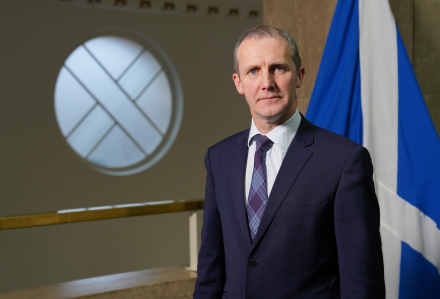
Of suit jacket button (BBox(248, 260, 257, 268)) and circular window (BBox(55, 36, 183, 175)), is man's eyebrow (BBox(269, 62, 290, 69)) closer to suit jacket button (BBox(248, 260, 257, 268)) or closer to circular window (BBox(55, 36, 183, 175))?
suit jacket button (BBox(248, 260, 257, 268))

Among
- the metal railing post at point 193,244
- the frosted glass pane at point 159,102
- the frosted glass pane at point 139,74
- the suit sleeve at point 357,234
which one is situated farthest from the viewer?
the frosted glass pane at point 159,102

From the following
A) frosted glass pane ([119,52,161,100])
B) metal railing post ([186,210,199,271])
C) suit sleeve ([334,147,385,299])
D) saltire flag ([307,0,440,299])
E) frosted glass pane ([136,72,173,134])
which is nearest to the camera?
suit sleeve ([334,147,385,299])

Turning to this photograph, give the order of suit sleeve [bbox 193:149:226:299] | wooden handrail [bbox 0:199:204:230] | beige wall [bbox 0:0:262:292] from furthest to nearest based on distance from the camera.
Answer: beige wall [bbox 0:0:262:292]
wooden handrail [bbox 0:199:204:230]
suit sleeve [bbox 193:149:226:299]

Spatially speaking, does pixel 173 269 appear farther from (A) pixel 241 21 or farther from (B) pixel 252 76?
(A) pixel 241 21

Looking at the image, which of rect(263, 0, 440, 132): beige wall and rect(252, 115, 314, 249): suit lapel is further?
rect(263, 0, 440, 132): beige wall

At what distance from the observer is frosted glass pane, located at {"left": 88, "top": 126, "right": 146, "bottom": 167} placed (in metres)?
7.96

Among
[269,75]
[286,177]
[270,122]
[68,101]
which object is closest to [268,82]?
[269,75]

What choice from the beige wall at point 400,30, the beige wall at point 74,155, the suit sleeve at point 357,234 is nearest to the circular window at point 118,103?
the beige wall at point 74,155

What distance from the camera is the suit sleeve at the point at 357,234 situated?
1219 millimetres

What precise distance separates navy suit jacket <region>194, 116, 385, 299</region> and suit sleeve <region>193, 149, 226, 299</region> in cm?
11

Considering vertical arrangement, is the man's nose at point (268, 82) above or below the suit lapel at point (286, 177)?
above

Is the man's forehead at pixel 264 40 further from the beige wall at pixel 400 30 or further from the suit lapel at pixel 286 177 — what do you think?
the beige wall at pixel 400 30

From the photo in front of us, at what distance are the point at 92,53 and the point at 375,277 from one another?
7.23 m

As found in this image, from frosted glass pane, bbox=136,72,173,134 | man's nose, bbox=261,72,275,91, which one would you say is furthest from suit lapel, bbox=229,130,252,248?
frosted glass pane, bbox=136,72,173,134
